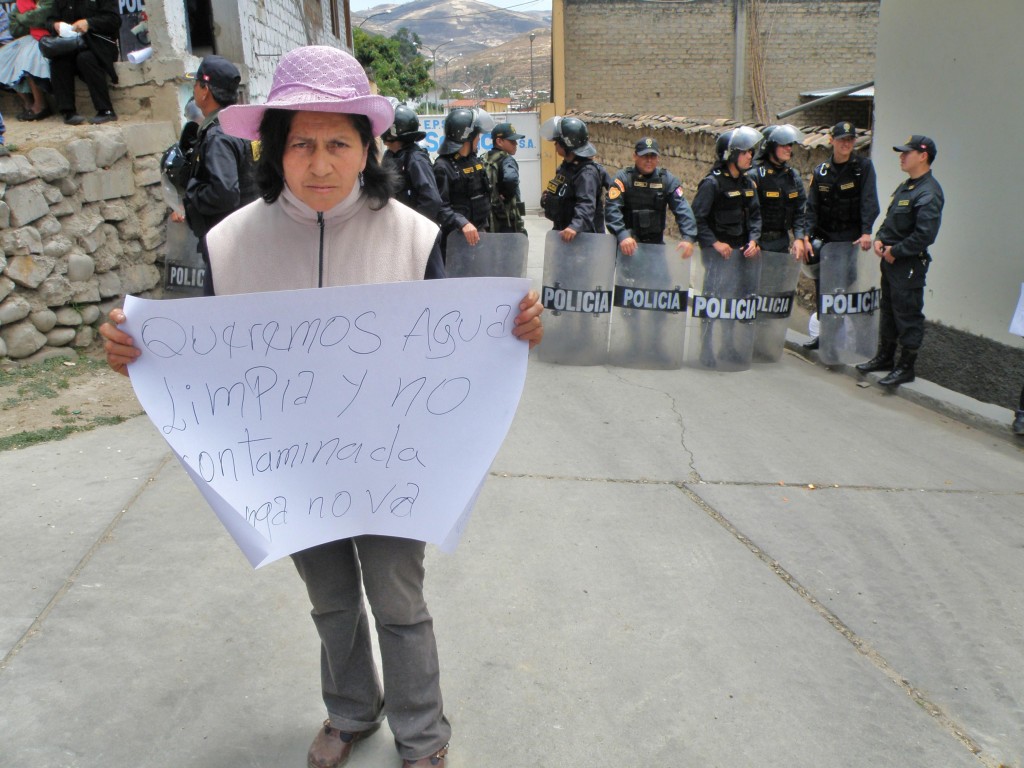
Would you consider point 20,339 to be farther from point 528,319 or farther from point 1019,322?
point 1019,322

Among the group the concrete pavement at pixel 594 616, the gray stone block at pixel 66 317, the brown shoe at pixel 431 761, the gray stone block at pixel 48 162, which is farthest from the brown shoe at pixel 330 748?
the gray stone block at pixel 48 162

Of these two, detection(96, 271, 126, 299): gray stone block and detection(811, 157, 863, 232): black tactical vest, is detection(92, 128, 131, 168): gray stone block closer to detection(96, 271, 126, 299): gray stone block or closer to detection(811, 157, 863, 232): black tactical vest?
detection(96, 271, 126, 299): gray stone block

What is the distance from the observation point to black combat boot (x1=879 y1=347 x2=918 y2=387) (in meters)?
6.80

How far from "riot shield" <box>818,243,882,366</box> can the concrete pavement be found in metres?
2.14

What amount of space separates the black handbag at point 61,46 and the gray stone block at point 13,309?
2464 millimetres

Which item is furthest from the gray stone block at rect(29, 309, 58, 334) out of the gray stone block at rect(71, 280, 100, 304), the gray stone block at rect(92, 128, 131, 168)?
the gray stone block at rect(92, 128, 131, 168)

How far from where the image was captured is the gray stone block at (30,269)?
19.7ft

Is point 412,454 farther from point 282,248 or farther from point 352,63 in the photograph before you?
point 352,63

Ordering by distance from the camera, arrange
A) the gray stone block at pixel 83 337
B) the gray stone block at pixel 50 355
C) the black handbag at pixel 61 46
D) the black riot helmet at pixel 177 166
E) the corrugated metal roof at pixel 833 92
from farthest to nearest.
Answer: the corrugated metal roof at pixel 833 92 < the black handbag at pixel 61 46 < the gray stone block at pixel 83 337 < the gray stone block at pixel 50 355 < the black riot helmet at pixel 177 166

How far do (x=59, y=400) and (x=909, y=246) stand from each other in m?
5.70

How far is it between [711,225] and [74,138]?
475 cm

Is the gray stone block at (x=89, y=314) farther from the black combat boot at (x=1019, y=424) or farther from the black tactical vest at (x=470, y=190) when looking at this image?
the black combat boot at (x=1019, y=424)

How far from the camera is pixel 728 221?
7254 millimetres

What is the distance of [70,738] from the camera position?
2.55 m
